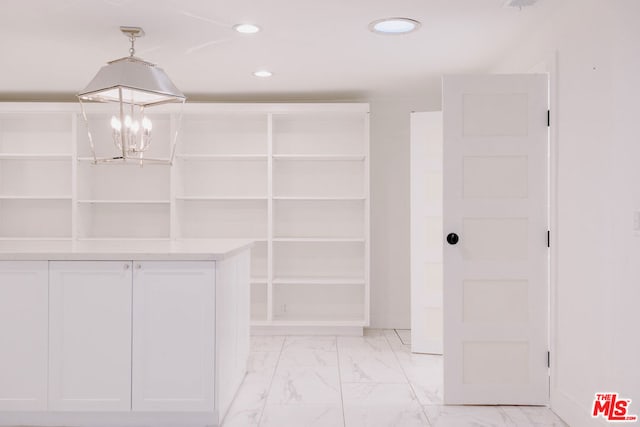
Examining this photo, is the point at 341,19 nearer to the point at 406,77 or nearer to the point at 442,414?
the point at 406,77

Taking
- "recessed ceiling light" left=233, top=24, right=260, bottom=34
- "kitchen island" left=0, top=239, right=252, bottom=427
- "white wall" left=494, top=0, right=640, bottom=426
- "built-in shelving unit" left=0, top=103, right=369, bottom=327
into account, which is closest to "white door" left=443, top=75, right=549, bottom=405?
"white wall" left=494, top=0, right=640, bottom=426

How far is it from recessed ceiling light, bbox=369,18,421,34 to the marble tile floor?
7.63 ft

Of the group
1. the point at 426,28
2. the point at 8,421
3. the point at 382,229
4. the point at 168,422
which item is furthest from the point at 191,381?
the point at 382,229

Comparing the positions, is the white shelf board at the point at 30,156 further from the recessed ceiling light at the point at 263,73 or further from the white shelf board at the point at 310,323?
the white shelf board at the point at 310,323

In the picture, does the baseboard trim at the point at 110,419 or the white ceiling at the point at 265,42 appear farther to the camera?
the white ceiling at the point at 265,42

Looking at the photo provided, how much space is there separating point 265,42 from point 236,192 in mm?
2025

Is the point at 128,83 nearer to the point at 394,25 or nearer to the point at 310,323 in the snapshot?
the point at 394,25

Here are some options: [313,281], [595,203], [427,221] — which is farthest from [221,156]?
[595,203]

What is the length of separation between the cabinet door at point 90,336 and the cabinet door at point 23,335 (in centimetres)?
6

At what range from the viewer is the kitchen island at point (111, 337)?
2.71m

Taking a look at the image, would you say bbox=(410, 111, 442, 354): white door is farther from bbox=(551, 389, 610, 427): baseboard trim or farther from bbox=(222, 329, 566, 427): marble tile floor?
bbox=(551, 389, 610, 427): baseboard trim

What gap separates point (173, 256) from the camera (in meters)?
2.69

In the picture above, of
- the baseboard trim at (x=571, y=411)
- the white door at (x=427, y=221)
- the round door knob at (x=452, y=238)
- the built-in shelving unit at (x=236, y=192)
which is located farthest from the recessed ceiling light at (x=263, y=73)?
the baseboard trim at (x=571, y=411)

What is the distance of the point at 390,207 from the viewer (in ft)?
17.6
